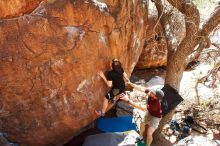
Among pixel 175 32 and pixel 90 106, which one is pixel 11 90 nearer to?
pixel 90 106

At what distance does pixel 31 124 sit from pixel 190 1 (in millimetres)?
4013

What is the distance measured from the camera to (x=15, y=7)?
502 cm

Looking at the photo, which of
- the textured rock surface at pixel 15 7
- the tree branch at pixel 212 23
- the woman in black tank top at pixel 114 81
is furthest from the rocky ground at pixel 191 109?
the textured rock surface at pixel 15 7

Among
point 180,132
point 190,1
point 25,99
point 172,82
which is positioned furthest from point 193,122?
point 25,99

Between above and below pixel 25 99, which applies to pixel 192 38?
above

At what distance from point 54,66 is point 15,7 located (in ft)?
3.76

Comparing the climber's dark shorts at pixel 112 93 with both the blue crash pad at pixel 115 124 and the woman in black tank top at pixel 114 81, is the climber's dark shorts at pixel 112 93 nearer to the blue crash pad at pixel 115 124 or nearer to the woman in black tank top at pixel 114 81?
the woman in black tank top at pixel 114 81

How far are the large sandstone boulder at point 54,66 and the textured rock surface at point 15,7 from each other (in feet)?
0.25

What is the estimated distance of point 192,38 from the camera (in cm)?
687

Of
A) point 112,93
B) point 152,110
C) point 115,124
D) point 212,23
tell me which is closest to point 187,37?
point 212,23

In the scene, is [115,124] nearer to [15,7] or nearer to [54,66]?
[54,66]

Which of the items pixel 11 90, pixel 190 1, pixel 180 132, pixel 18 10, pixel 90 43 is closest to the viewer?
pixel 18 10

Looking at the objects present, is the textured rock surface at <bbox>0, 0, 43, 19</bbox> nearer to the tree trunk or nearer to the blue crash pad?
the blue crash pad

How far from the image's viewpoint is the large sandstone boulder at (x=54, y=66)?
521 cm
